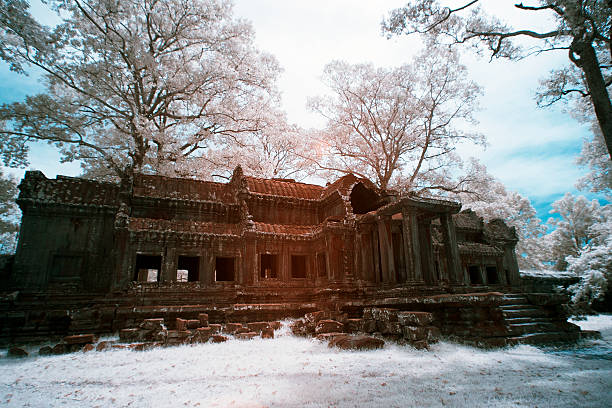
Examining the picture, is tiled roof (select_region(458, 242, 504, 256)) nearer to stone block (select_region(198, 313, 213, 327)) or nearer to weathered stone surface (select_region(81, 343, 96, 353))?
stone block (select_region(198, 313, 213, 327))

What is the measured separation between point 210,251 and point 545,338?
41.5 ft

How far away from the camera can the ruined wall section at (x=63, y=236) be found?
14.0 metres

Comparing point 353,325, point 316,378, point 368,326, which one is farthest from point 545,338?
point 316,378

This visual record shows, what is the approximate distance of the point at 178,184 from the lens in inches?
664

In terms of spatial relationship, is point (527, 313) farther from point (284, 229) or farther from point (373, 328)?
point (284, 229)

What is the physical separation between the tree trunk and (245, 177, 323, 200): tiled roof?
12.9m

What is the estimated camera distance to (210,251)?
14875mm

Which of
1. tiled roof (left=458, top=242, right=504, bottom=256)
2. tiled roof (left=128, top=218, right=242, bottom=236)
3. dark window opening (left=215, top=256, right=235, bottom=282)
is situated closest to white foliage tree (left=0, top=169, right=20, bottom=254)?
tiled roof (left=128, top=218, right=242, bottom=236)

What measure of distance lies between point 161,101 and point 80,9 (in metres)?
5.95

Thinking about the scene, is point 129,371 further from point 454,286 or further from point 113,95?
point 113,95

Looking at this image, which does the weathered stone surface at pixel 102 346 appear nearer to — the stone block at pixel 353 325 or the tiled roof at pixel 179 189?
the stone block at pixel 353 325

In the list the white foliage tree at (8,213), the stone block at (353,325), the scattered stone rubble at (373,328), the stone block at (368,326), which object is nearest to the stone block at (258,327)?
the scattered stone rubble at (373,328)

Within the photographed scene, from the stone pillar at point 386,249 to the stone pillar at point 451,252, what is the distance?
2.36m

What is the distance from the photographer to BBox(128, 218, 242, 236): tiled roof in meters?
14.0
